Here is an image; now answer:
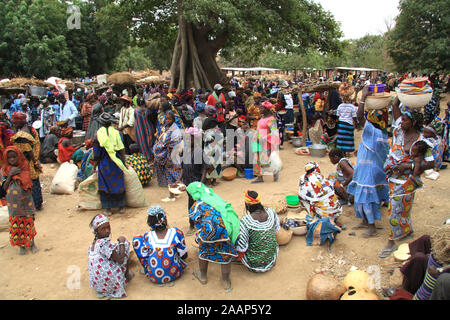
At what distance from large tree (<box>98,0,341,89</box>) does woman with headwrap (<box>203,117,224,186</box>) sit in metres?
5.24

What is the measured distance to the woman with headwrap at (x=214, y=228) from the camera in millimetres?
3598

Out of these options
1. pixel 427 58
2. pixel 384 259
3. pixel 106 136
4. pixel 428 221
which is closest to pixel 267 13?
pixel 106 136

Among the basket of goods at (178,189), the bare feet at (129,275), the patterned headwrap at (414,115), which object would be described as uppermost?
the patterned headwrap at (414,115)

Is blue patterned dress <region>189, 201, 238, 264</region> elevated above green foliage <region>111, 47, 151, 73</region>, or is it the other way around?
green foliage <region>111, 47, 151, 73</region>

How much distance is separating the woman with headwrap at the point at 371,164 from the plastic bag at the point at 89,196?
4344 millimetres

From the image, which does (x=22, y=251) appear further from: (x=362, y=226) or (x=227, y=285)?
(x=362, y=226)

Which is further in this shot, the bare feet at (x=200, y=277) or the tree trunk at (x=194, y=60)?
the tree trunk at (x=194, y=60)

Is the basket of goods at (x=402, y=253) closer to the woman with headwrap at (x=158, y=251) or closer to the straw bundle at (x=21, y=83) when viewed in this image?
the woman with headwrap at (x=158, y=251)

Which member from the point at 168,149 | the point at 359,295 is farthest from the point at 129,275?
the point at 168,149

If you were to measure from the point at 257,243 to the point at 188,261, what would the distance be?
3.30 feet

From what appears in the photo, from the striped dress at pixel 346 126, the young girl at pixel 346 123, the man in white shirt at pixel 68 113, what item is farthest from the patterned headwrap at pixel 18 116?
the striped dress at pixel 346 126

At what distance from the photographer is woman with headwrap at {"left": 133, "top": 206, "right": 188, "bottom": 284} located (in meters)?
3.92

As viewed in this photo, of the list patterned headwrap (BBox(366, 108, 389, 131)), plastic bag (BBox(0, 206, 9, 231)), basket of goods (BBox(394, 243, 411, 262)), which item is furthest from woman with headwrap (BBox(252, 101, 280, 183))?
plastic bag (BBox(0, 206, 9, 231))

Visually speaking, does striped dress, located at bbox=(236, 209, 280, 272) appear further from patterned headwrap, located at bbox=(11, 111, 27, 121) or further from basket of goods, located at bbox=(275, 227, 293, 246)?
patterned headwrap, located at bbox=(11, 111, 27, 121)
